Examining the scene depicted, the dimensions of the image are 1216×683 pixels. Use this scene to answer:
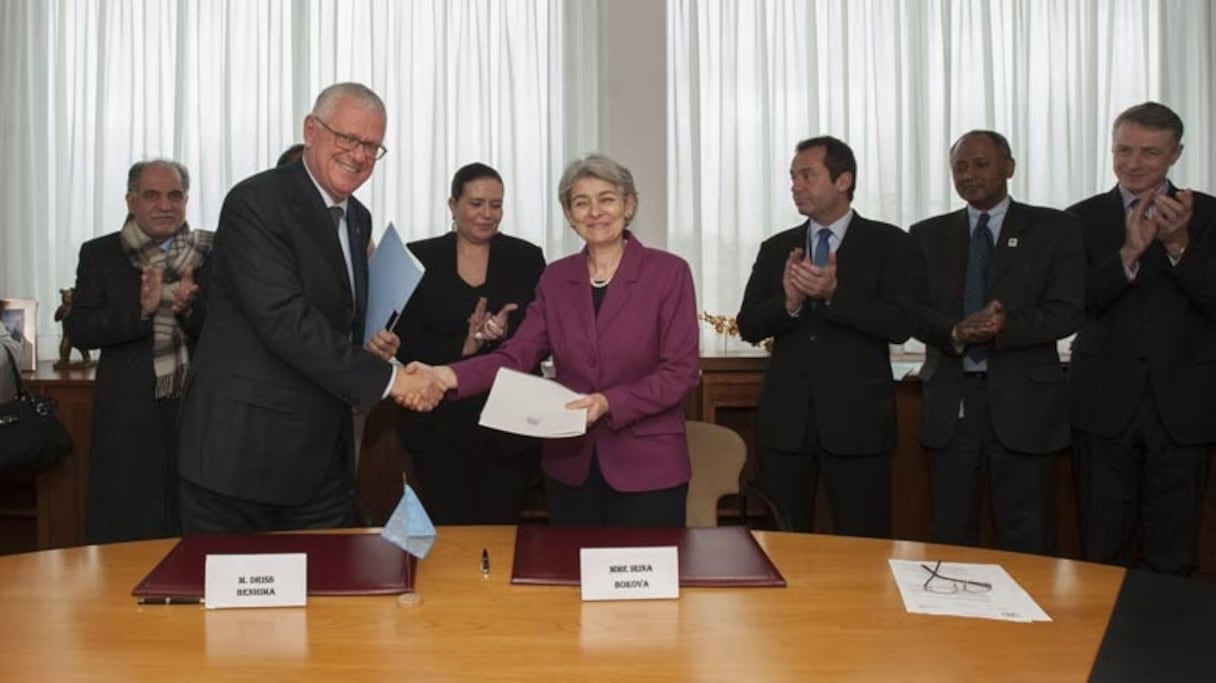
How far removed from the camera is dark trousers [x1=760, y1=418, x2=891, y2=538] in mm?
3439

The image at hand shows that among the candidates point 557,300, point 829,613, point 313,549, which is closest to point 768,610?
point 829,613

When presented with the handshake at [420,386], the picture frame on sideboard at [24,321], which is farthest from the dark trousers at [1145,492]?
the picture frame on sideboard at [24,321]

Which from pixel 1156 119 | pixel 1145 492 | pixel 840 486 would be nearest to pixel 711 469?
pixel 840 486

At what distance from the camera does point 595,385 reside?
269cm

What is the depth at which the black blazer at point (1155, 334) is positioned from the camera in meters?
3.48

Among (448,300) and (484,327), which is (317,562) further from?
(448,300)

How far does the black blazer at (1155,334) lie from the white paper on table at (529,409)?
80.4 inches

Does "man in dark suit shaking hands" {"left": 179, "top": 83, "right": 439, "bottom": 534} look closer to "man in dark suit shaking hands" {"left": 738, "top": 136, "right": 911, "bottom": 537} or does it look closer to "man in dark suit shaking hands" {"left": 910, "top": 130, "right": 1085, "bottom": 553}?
"man in dark suit shaking hands" {"left": 738, "top": 136, "right": 911, "bottom": 537}

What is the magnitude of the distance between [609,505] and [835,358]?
1.12 meters

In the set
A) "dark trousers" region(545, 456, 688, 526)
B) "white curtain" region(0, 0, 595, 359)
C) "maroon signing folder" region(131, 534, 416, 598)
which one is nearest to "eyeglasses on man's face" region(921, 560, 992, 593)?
"dark trousers" region(545, 456, 688, 526)

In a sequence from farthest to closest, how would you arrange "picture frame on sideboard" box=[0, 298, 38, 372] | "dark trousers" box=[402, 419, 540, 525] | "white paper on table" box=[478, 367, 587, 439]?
"picture frame on sideboard" box=[0, 298, 38, 372]
"dark trousers" box=[402, 419, 540, 525]
"white paper on table" box=[478, 367, 587, 439]

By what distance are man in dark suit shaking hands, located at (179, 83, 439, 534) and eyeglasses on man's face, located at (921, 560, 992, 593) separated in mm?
1312

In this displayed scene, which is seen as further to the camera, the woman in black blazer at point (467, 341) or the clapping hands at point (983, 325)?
the woman in black blazer at point (467, 341)

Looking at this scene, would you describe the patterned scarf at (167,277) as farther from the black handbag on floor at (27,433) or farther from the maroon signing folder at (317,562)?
the maroon signing folder at (317,562)
